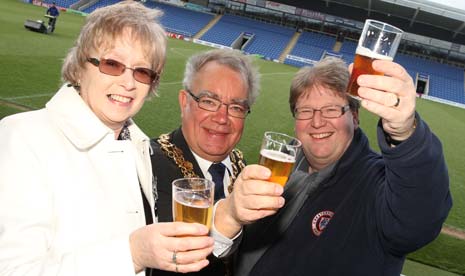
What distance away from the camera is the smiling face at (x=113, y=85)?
2062 millimetres

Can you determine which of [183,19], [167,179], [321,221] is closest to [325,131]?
[321,221]

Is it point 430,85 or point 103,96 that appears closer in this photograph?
point 103,96

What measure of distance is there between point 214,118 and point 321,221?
1.20m

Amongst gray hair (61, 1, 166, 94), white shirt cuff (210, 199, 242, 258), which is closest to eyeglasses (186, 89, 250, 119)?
gray hair (61, 1, 166, 94)

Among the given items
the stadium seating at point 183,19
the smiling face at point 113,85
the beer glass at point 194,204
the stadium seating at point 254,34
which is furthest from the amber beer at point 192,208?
the stadium seating at point 183,19

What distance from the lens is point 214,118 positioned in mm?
3154

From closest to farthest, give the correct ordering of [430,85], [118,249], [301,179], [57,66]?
[118,249], [301,179], [57,66], [430,85]

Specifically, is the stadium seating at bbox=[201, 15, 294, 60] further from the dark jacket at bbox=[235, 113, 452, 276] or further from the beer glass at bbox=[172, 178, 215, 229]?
the beer glass at bbox=[172, 178, 215, 229]

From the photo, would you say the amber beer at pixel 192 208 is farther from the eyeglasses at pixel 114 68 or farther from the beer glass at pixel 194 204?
the eyeglasses at pixel 114 68

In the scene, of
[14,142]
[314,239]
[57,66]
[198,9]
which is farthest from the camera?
[198,9]

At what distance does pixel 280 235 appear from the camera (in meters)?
2.54

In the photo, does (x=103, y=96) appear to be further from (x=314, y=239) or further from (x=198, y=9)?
(x=198, y=9)

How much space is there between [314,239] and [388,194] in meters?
0.61

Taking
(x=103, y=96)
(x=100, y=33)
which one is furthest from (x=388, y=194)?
(x=100, y=33)
